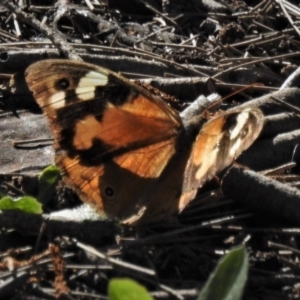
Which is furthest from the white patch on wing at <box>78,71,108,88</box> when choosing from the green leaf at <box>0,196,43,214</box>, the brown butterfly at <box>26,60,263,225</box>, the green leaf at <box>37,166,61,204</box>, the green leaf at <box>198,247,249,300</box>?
the green leaf at <box>198,247,249,300</box>

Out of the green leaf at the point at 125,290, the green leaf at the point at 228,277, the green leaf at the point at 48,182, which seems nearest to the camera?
the green leaf at the point at 125,290

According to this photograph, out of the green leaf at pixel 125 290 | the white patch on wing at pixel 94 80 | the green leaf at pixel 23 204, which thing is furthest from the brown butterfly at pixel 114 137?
the green leaf at pixel 125 290

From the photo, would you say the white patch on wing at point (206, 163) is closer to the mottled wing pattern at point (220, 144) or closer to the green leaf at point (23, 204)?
the mottled wing pattern at point (220, 144)

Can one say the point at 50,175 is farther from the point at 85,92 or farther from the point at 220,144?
the point at 220,144

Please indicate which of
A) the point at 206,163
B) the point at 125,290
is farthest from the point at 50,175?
the point at 125,290

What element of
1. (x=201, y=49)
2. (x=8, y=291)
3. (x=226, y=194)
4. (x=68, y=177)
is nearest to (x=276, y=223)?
(x=226, y=194)

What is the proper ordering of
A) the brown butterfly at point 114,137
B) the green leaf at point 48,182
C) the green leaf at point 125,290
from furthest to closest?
1. the green leaf at point 48,182
2. the brown butterfly at point 114,137
3. the green leaf at point 125,290
